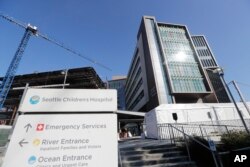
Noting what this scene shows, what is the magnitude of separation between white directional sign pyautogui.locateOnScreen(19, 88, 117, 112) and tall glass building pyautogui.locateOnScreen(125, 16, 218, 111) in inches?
1088

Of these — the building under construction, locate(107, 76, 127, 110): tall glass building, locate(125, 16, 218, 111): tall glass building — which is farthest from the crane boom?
locate(107, 76, 127, 110): tall glass building

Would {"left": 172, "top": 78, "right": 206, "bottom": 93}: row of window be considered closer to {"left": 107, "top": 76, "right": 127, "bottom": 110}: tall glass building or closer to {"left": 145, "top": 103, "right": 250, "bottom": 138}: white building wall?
{"left": 145, "top": 103, "right": 250, "bottom": 138}: white building wall

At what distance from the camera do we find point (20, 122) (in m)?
2.10

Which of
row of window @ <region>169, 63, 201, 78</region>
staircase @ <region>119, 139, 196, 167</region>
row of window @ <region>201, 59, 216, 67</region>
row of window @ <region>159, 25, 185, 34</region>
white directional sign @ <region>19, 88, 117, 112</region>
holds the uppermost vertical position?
row of window @ <region>159, 25, 185, 34</region>

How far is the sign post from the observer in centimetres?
202

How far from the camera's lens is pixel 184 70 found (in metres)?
33.6

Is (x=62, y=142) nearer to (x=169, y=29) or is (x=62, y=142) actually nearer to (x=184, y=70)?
(x=184, y=70)

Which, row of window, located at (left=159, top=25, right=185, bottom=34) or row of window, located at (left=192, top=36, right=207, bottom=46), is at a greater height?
row of window, located at (left=192, top=36, right=207, bottom=46)

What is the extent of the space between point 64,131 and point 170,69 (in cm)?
3306

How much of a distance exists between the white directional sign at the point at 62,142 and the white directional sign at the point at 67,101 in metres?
0.12

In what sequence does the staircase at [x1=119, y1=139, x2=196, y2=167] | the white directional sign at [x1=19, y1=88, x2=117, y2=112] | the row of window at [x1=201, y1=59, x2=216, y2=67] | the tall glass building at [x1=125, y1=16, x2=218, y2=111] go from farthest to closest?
the row of window at [x1=201, y1=59, x2=216, y2=67] → the tall glass building at [x1=125, y1=16, x2=218, y2=111] → the staircase at [x1=119, y1=139, x2=196, y2=167] → the white directional sign at [x1=19, y1=88, x2=117, y2=112]

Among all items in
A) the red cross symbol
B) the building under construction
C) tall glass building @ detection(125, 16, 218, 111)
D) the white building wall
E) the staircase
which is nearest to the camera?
the red cross symbol

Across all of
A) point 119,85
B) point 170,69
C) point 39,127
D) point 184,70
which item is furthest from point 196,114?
point 119,85

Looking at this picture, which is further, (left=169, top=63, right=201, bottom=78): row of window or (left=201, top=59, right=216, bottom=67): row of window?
(left=201, top=59, right=216, bottom=67): row of window
